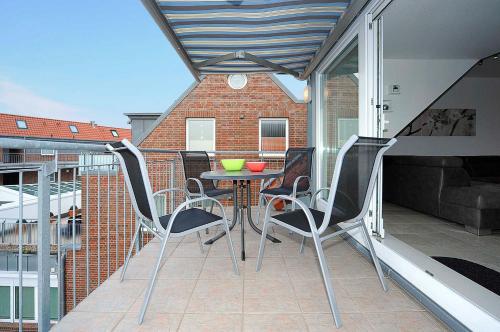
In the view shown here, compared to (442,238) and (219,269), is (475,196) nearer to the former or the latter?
(442,238)

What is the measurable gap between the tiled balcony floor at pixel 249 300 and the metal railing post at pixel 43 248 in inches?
5.0

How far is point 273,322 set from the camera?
1.62 metres

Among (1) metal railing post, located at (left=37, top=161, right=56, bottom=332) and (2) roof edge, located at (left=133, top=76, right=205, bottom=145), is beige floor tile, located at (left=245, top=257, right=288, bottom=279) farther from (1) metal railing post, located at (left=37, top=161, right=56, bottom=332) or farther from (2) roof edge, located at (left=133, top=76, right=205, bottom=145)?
(2) roof edge, located at (left=133, top=76, right=205, bottom=145)

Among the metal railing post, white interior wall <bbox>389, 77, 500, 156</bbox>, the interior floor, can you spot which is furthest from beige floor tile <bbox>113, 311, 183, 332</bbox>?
white interior wall <bbox>389, 77, 500, 156</bbox>

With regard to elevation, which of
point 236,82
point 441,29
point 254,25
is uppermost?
point 236,82

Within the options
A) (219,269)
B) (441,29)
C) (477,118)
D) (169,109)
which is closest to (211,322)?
(219,269)

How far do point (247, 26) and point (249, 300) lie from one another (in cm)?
261

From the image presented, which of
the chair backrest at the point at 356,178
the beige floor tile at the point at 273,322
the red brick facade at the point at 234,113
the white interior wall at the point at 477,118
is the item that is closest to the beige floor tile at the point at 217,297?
the beige floor tile at the point at 273,322

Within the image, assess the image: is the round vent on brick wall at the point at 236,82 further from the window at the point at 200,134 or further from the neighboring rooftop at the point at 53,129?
the neighboring rooftop at the point at 53,129

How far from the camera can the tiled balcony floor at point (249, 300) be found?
1.60 meters

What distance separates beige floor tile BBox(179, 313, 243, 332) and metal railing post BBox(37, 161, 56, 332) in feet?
2.24

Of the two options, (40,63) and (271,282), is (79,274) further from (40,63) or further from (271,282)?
(40,63)

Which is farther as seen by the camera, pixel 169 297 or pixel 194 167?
pixel 194 167

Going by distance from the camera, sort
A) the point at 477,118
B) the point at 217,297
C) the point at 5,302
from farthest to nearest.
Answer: the point at 5,302, the point at 477,118, the point at 217,297
